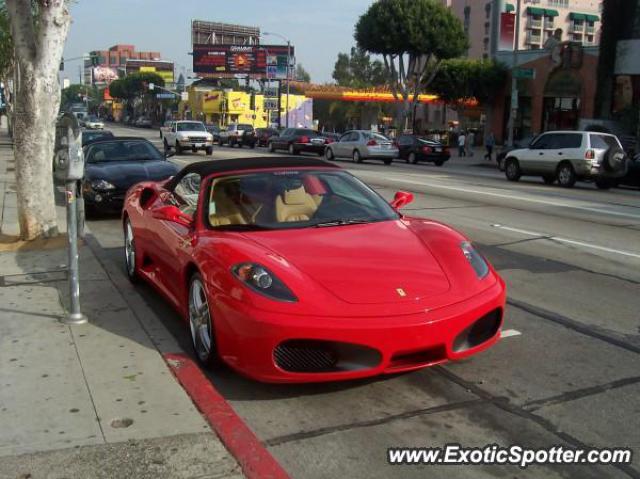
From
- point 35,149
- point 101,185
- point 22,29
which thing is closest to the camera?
point 22,29

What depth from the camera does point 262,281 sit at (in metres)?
4.10

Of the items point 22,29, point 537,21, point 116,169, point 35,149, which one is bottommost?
point 116,169

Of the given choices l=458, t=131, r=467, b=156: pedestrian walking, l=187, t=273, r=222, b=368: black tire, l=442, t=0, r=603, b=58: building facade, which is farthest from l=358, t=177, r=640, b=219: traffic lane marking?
l=442, t=0, r=603, b=58: building facade

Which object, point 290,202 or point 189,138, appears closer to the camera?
point 290,202

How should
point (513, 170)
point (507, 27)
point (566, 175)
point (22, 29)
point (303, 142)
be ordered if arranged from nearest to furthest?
point (22, 29), point (566, 175), point (513, 170), point (303, 142), point (507, 27)

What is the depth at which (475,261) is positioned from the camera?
15.4ft

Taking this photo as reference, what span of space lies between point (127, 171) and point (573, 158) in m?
13.2

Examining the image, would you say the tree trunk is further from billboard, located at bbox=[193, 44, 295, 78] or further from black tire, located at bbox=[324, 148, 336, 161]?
billboard, located at bbox=[193, 44, 295, 78]

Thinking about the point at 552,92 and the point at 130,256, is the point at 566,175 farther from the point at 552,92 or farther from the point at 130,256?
the point at 552,92

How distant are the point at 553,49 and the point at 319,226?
38527 millimetres

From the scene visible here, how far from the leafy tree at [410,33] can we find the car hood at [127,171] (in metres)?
32.4

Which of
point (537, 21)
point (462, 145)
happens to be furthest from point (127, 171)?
point (537, 21)

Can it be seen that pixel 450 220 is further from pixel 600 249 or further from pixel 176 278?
pixel 176 278

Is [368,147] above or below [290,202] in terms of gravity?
below
